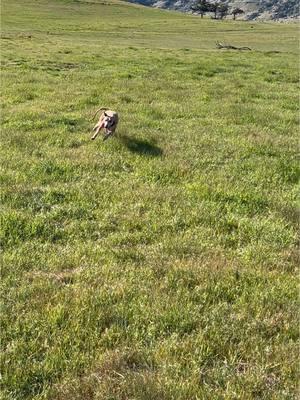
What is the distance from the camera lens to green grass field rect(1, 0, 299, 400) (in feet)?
17.4

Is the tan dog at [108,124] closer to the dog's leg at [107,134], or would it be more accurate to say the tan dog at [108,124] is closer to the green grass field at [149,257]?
the dog's leg at [107,134]

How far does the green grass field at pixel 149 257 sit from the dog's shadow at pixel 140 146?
5cm

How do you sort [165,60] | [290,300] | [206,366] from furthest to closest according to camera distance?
[165,60] < [290,300] < [206,366]

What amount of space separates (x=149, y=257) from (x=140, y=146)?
6383mm

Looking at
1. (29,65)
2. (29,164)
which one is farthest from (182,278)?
(29,65)

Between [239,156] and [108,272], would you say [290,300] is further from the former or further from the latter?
[239,156]

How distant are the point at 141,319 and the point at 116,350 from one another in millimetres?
674

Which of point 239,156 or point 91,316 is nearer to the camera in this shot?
point 91,316

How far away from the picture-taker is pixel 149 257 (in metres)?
7.73

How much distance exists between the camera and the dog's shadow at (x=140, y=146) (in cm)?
1312

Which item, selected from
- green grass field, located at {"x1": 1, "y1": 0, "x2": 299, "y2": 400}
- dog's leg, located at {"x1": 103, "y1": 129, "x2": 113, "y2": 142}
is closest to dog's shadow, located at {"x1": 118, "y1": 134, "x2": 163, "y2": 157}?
green grass field, located at {"x1": 1, "y1": 0, "x2": 299, "y2": 400}

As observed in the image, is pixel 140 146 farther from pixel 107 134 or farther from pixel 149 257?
pixel 149 257

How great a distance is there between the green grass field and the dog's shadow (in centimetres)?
5

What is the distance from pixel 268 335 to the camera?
6043 mm
